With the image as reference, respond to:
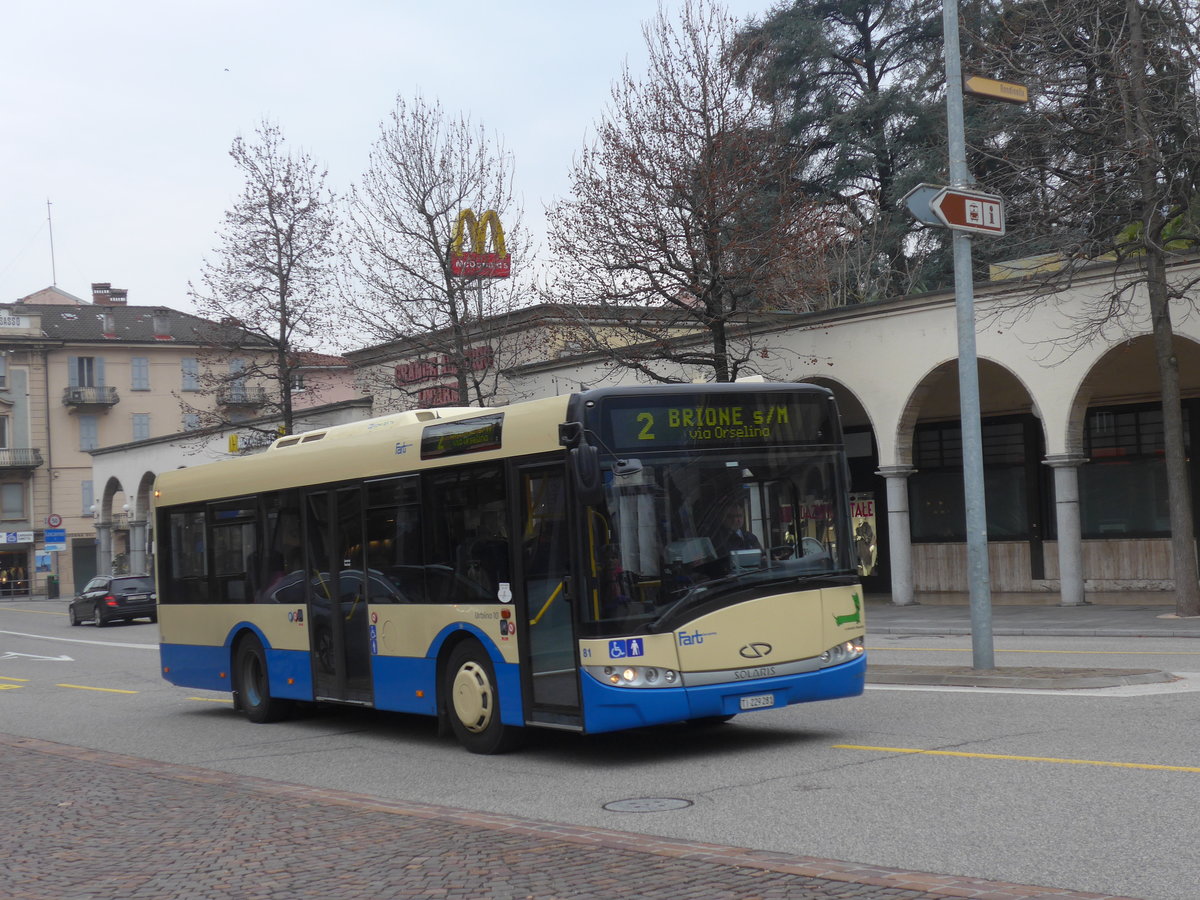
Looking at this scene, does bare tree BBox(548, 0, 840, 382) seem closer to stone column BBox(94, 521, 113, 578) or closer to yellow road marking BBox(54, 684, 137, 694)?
yellow road marking BBox(54, 684, 137, 694)

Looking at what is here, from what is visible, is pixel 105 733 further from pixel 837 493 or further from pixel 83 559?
pixel 83 559

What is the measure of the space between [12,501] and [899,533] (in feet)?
212

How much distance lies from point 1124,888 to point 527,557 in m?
5.73

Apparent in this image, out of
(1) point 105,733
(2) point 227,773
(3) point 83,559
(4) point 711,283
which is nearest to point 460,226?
(4) point 711,283

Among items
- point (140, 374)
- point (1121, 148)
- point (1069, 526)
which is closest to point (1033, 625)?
point (1069, 526)

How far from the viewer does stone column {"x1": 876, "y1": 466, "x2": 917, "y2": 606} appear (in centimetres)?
2891

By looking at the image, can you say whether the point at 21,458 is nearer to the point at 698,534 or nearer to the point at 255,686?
the point at 255,686

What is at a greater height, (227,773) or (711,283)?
(711,283)

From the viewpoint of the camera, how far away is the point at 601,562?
34.1ft

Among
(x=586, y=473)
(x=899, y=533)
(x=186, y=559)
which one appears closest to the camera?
(x=586, y=473)

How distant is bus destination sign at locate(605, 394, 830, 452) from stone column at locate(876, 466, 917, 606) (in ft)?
Result: 58.3

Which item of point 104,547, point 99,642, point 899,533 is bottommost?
point 99,642

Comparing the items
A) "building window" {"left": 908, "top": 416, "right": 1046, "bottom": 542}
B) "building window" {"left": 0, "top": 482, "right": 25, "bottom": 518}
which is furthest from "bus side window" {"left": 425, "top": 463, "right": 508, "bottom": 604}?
"building window" {"left": 0, "top": 482, "right": 25, "bottom": 518}

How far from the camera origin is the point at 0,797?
10.9 meters
